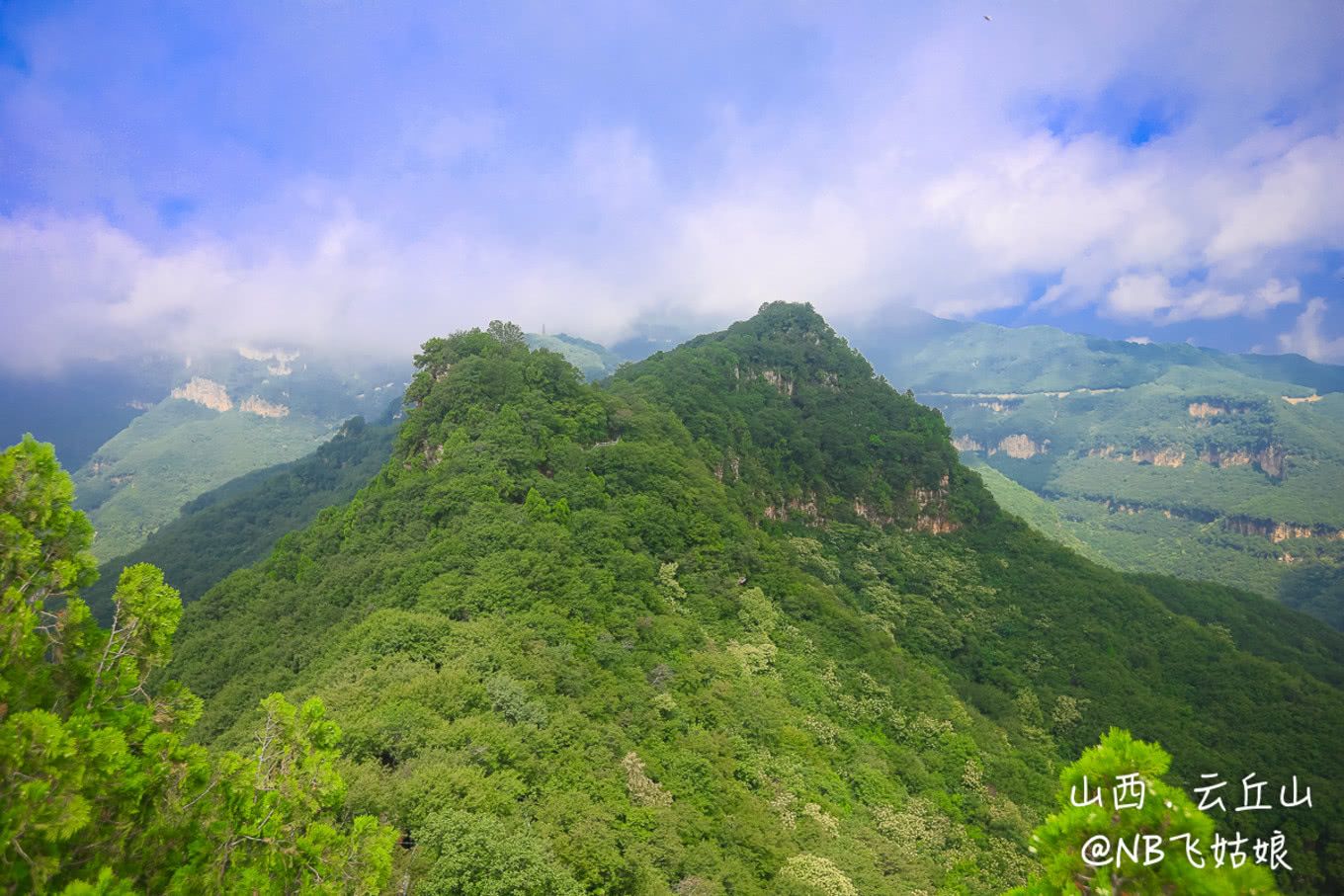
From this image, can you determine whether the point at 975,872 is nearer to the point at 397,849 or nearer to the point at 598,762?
the point at 598,762

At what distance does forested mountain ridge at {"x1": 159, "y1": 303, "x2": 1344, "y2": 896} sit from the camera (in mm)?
23406

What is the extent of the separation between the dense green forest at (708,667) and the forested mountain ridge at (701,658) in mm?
216

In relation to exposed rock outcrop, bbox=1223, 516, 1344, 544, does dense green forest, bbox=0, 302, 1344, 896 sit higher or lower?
lower

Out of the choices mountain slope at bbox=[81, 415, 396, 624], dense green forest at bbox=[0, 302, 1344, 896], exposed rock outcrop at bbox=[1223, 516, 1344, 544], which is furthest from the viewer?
A: exposed rock outcrop at bbox=[1223, 516, 1344, 544]

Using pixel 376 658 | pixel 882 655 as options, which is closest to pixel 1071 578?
pixel 882 655

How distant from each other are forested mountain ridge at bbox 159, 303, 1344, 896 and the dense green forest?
8.5 inches

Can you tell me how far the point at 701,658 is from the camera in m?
39.2

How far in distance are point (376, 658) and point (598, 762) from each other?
11.7m

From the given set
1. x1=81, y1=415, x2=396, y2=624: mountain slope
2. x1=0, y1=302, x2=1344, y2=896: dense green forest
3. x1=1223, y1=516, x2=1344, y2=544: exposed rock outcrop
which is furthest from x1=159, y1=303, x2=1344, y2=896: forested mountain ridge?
x1=1223, y1=516, x2=1344, y2=544: exposed rock outcrop

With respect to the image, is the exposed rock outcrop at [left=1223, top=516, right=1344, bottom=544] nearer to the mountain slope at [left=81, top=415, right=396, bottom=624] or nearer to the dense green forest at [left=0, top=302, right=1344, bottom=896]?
the dense green forest at [left=0, top=302, right=1344, bottom=896]

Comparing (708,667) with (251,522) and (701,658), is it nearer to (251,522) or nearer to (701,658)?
(701,658)

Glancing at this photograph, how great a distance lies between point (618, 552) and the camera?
145 ft

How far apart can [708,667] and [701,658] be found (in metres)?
0.82

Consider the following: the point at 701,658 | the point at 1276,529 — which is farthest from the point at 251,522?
the point at 1276,529
